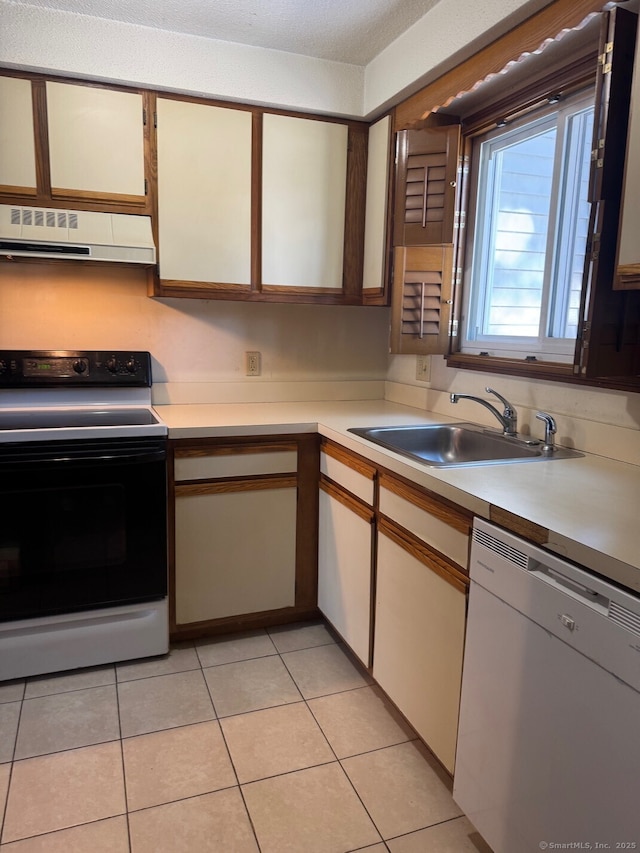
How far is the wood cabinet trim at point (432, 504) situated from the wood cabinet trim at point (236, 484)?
1.89 feet

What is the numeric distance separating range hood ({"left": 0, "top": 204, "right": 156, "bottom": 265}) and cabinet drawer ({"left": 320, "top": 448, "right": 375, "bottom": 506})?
1.01 meters

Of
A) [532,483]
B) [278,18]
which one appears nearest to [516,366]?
[532,483]

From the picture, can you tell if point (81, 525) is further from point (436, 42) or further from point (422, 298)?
point (436, 42)

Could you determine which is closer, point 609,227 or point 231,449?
point 609,227

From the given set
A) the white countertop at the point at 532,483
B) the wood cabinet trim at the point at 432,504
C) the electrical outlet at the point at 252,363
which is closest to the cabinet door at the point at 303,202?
the electrical outlet at the point at 252,363

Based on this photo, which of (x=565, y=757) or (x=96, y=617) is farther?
(x=96, y=617)

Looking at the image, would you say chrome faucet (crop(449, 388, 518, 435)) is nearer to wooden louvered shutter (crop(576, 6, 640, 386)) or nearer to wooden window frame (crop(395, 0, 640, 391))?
wooden window frame (crop(395, 0, 640, 391))

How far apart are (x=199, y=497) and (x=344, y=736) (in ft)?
3.08

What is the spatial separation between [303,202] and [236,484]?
120cm

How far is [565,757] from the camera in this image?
43.6 inches

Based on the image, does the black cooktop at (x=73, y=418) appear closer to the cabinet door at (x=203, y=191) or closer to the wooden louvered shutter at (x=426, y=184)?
the cabinet door at (x=203, y=191)

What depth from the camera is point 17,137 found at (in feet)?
6.95

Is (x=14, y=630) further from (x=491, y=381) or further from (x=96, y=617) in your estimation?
(x=491, y=381)

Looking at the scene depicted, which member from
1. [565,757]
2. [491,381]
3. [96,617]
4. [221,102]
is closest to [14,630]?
[96,617]
